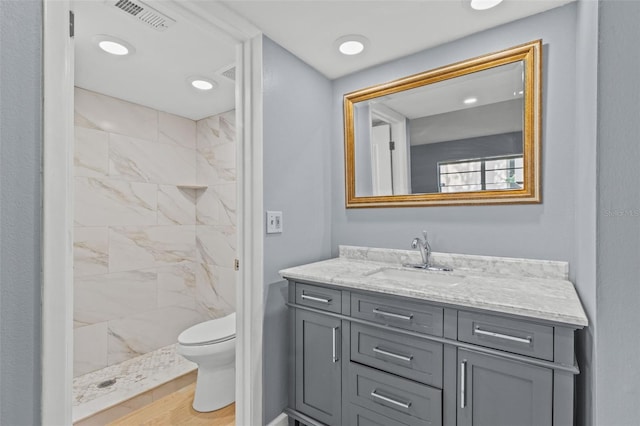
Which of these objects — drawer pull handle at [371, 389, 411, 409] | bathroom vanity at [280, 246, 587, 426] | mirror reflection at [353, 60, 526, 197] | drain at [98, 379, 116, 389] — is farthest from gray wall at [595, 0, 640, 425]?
drain at [98, 379, 116, 389]

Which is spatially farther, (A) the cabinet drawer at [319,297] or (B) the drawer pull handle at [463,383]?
(A) the cabinet drawer at [319,297]

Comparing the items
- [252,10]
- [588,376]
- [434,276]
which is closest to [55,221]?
[252,10]

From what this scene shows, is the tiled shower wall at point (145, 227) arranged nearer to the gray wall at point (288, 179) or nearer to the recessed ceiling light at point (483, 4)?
the gray wall at point (288, 179)

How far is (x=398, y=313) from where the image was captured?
130 centimetres

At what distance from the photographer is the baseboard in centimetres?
165

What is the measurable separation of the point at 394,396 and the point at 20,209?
1479 millimetres

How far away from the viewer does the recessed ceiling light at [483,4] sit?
1394 mm

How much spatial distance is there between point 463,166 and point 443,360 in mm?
1029

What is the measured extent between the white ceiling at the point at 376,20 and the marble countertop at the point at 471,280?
3.93ft

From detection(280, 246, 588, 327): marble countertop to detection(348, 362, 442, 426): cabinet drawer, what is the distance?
1.22 ft

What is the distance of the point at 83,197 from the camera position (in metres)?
2.42

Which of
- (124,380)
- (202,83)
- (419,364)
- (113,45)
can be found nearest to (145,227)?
(124,380)

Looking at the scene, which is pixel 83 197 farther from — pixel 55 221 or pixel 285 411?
pixel 285 411

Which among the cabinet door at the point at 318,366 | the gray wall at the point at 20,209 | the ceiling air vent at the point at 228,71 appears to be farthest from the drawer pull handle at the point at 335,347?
the ceiling air vent at the point at 228,71
